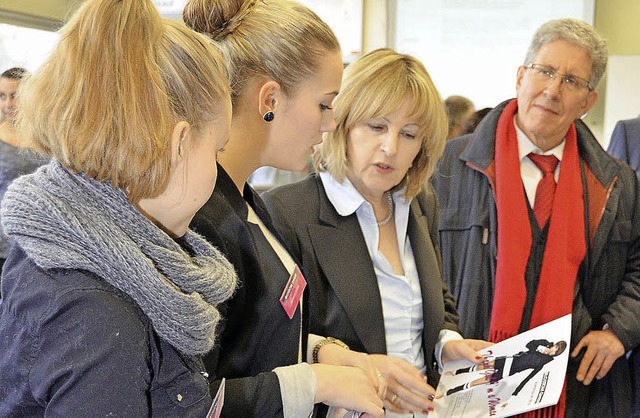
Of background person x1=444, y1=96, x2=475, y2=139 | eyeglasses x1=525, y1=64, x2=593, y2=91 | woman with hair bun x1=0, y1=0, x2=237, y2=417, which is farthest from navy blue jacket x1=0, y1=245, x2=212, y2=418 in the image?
background person x1=444, y1=96, x2=475, y2=139

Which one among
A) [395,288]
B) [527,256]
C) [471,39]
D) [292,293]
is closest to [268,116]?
[292,293]

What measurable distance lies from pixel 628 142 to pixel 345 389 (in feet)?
7.57

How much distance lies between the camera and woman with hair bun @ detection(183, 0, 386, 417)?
105cm

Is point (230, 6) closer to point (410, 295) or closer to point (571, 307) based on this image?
point (410, 295)

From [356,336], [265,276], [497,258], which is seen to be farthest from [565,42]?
[265,276]

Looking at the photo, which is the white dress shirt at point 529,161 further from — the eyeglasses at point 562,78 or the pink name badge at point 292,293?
the pink name badge at point 292,293

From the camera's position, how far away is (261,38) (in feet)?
3.84

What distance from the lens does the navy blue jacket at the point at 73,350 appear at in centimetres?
69

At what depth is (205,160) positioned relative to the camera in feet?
2.75

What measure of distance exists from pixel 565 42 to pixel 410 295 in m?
1.07

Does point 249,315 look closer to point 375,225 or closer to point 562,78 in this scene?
point 375,225

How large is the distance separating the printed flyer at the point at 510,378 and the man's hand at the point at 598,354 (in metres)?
0.51

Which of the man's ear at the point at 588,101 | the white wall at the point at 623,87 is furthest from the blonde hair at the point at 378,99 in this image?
the white wall at the point at 623,87

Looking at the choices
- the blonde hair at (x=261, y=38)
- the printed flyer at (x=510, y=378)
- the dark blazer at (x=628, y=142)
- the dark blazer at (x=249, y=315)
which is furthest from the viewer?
the dark blazer at (x=628, y=142)
